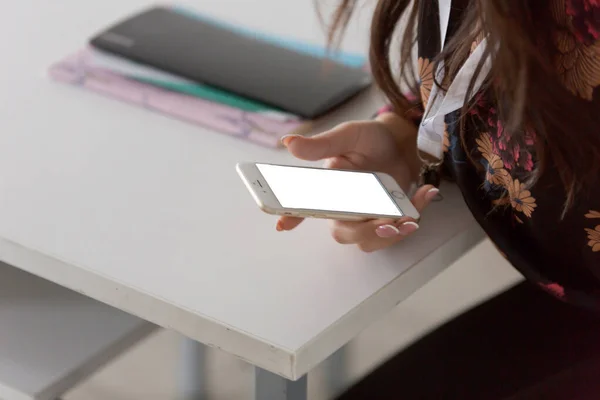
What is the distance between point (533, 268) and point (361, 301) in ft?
0.59

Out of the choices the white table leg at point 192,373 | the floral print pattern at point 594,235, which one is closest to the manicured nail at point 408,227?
the floral print pattern at point 594,235

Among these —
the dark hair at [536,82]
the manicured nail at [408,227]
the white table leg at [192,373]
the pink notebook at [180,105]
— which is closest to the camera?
the dark hair at [536,82]

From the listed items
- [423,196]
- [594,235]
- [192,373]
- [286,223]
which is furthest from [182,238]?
[192,373]

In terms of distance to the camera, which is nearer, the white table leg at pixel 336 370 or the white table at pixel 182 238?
the white table at pixel 182 238

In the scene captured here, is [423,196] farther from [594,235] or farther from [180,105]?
[180,105]

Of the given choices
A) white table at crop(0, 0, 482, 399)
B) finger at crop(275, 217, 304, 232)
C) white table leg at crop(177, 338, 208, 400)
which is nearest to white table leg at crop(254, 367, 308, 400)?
white table at crop(0, 0, 482, 399)

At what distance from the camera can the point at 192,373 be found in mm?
1229

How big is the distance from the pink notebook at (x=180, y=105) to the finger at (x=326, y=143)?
0.09 metres

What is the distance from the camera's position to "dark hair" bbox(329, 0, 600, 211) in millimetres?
522

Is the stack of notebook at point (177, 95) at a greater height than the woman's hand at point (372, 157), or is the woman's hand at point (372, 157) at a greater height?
the woman's hand at point (372, 157)

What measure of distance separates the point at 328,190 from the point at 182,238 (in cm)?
11

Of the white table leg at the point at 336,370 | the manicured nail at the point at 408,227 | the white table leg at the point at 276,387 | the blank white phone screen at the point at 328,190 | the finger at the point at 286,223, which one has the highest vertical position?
the blank white phone screen at the point at 328,190

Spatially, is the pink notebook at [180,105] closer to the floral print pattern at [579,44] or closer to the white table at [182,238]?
the white table at [182,238]

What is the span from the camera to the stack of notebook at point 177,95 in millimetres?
786
